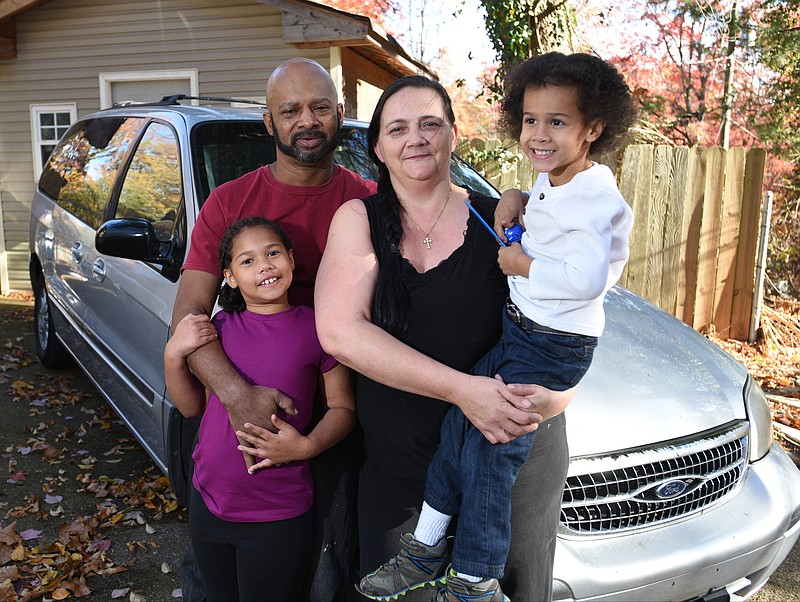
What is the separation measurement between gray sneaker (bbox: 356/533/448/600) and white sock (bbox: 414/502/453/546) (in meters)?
0.02

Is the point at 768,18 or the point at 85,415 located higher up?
the point at 768,18

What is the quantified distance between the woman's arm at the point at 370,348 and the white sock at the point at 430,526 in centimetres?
28

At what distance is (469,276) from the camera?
1979 mm

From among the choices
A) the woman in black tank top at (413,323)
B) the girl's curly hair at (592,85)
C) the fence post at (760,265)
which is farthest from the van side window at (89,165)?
the fence post at (760,265)

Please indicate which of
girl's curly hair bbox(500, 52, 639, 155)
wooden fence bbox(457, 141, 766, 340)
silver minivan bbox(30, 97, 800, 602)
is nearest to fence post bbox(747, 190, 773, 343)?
wooden fence bbox(457, 141, 766, 340)

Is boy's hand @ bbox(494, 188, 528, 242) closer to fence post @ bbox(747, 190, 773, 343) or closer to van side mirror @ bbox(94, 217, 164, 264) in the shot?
van side mirror @ bbox(94, 217, 164, 264)

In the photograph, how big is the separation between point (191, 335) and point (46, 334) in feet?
15.8

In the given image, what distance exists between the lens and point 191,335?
2113mm

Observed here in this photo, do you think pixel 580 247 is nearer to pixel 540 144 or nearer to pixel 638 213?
pixel 540 144

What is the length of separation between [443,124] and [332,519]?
1248 mm

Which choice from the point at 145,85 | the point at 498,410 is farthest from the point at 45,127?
the point at 498,410

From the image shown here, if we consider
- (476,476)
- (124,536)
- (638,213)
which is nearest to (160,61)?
(638,213)

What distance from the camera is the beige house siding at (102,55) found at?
9.24 meters

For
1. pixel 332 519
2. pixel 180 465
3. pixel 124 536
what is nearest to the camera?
pixel 332 519
